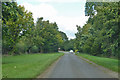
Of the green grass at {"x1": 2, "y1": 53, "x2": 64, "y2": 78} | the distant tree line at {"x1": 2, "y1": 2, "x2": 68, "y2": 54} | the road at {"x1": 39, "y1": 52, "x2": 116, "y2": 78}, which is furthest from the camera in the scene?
the distant tree line at {"x1": 2, "y1": 2, "x2": 68, "y2": 54}

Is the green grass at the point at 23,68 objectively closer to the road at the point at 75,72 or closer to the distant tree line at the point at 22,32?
the road at the point at 75,72

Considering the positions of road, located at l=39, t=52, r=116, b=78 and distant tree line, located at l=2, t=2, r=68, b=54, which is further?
distant tree line, located at l=2, t=2, r=68, b=54

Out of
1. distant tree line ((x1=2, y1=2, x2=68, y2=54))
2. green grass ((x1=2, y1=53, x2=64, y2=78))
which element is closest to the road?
green grass ((x1=2, y1=53, x2=64, y2=78))

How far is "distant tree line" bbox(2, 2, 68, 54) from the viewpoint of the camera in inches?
668

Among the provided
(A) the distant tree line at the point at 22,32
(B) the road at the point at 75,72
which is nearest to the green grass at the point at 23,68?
(B) the road at the point at 75,72

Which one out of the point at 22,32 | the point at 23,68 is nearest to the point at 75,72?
the point at 23,68

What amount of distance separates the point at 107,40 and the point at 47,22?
203 ft

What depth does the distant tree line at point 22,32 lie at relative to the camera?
17.0m

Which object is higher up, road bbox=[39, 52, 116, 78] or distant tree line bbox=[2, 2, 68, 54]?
distant tree line bbox=[2, 2, 68, 54]

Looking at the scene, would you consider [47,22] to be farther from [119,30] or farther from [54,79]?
[54,79]

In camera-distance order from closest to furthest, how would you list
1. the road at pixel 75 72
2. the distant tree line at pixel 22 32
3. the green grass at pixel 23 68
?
the green grass at pixel 23 68, the road at pixel 75 72, the distant tree line at pixel 22 32

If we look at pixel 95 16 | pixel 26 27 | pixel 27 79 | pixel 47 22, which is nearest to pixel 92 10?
pixel 95 16

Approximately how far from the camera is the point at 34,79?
1026cm

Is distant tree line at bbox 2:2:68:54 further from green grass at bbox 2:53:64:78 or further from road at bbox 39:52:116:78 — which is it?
road at bbox 39:52:116:78
